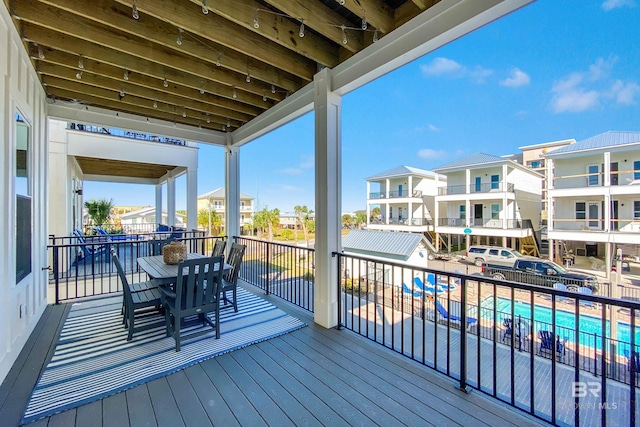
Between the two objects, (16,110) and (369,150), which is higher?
(369,150)

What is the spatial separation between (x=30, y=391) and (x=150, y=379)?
802 millimetres

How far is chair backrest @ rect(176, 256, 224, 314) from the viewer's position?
254 cm

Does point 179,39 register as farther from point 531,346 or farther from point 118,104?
point 531,346

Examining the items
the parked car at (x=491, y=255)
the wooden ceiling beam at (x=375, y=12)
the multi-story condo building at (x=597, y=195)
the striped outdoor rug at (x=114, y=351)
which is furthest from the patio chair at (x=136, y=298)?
the multi-story condo building at (x=597, y=195)

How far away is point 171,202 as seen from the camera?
10.4m

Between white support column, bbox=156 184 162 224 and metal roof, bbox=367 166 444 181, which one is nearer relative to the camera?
metal roof, bbox=367 166 444 181

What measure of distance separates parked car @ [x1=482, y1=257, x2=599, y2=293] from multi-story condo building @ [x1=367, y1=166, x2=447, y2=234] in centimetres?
167

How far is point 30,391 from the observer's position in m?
1.99

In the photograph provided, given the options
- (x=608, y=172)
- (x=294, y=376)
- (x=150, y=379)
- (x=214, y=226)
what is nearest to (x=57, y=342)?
(x=150, y=379)

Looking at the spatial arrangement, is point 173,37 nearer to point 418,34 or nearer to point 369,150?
point 418,34

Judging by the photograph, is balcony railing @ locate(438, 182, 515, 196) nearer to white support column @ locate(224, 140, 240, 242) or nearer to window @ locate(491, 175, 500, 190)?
window @ locate(491, 175, 500, 190)

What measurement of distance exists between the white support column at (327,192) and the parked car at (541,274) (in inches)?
60.8

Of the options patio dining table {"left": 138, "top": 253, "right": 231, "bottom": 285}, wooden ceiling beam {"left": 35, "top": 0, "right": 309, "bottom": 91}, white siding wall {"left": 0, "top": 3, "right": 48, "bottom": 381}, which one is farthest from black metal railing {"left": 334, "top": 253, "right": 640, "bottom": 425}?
white siding wall {"left": 0, "top": 3, "right": 48, "bottom": 381}

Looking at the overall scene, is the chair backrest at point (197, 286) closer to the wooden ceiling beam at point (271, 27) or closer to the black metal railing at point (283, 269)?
the black metal railing at point (283, 269)
